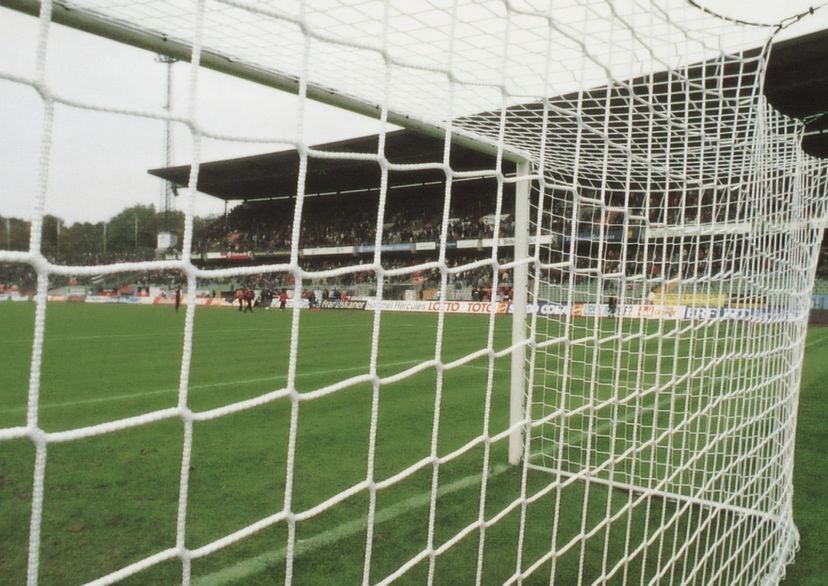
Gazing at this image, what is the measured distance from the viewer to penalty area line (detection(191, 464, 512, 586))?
Answer: 79.7 inches

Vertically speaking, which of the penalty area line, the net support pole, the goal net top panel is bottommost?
the penalty area line

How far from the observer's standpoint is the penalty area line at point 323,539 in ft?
6.64

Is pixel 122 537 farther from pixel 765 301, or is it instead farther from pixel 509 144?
pixel 765 301

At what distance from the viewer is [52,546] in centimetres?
216

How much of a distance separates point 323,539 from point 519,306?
1599 mm

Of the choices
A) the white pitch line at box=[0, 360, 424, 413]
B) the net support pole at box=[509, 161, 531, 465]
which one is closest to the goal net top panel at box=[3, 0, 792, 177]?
the net support pole at box=[509, 161, 531, 465]

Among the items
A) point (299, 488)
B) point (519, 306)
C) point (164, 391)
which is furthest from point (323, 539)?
point (164, 391)

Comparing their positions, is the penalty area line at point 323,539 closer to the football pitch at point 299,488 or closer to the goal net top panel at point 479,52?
the football pitch at point 299,488

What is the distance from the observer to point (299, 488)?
9.30 ft

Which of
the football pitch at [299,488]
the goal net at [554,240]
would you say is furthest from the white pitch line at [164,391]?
the goal net at [554,240]

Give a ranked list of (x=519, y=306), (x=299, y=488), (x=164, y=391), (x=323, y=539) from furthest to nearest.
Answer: (x=164, y=391) < (x=519, y=306) < (x=299, y=488) < (x=323, y=539)

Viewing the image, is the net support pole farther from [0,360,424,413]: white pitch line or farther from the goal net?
[0,360,424,413]: white pitch line

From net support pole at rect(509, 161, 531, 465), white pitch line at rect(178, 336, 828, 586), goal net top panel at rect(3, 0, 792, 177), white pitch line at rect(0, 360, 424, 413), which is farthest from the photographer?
white pitch line at rect(0, 360, 424, 413)

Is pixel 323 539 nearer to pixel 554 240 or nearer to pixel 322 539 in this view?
pixel 322 539
